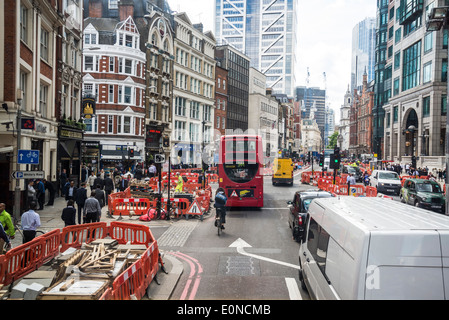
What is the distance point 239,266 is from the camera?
10.8m

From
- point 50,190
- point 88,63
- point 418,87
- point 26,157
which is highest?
point 88,63

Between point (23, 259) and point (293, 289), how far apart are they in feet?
20.3

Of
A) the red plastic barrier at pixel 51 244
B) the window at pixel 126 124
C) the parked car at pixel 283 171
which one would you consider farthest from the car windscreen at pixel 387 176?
Result: the window at pixel 126 124

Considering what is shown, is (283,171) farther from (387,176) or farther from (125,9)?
(125,9)

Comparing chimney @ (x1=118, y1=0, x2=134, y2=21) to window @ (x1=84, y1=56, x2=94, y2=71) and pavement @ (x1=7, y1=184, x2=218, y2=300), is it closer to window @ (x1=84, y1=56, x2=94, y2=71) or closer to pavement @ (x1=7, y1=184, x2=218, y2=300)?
window @ (x1=84, y1=56, x2=94, y2=71)

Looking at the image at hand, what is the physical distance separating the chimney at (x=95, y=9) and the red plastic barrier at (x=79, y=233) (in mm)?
47080

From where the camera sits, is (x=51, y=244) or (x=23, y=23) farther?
(x=23, y=23)

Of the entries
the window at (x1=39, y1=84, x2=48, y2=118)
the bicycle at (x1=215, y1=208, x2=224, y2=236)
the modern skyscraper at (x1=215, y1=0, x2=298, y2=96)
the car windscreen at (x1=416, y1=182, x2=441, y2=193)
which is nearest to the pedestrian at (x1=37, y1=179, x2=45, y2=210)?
the window at (x1=39, y1=84, x2=48, y2=118)

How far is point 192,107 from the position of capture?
67250 millimetres

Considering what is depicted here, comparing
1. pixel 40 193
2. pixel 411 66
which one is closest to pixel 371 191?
pixel 40 193

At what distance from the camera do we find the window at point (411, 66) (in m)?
51.8
